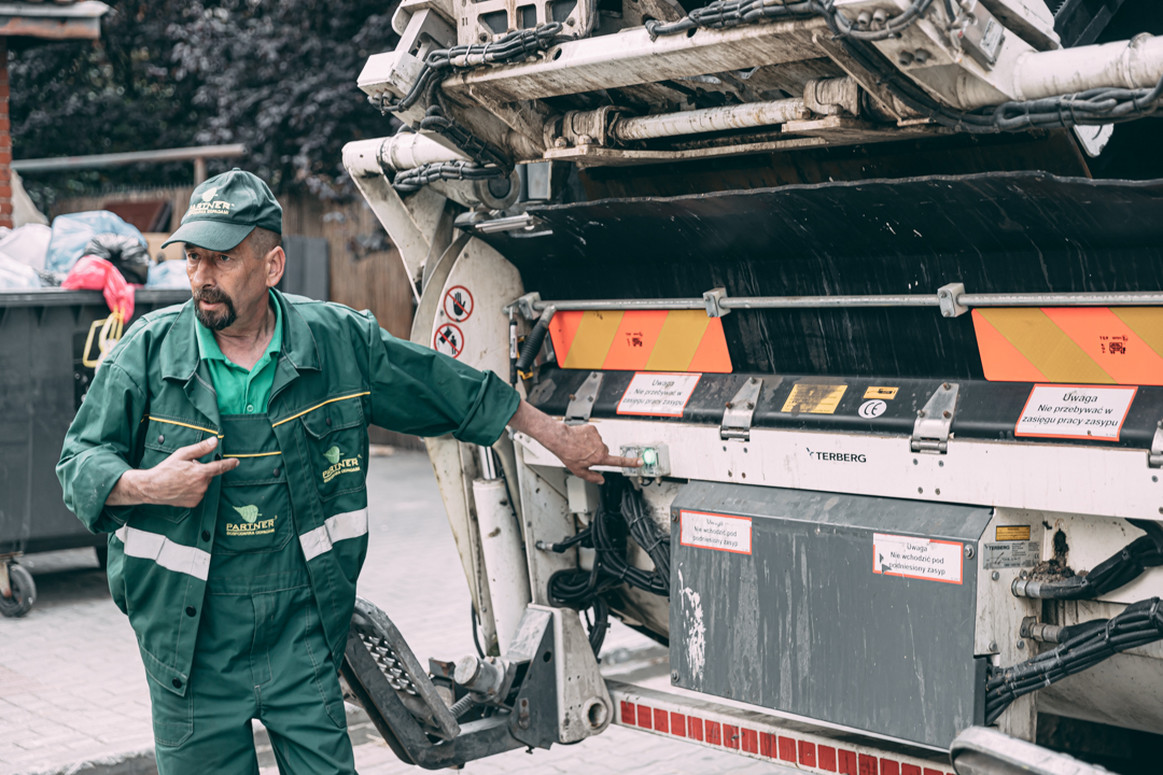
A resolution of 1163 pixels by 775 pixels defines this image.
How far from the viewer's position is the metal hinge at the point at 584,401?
379cm

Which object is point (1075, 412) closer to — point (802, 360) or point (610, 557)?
point (802, 360)

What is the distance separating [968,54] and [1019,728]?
4.70ft

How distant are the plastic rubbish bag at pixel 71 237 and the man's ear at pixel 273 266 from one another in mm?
4334

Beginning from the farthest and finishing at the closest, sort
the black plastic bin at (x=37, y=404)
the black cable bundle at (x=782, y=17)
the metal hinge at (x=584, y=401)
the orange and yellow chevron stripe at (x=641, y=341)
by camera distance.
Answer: the black plastic bin at (x=37, y=404) < the metal hinge at (x=584, y=401) < the orange and yellow chevron stripe at (x=641, y=341) < the black cable bundle at (x=782, y=17)

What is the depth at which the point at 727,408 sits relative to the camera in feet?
11.4

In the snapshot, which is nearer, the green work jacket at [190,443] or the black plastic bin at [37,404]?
the green work jacket at [190,443]

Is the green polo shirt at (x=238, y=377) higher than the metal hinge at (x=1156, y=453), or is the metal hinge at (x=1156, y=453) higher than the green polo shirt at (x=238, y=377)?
the green polo shirt at (x=238, y=377)

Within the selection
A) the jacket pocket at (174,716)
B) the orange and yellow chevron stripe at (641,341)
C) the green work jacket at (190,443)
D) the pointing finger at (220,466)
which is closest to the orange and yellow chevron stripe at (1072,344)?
the orange and yellow chevron stripe at (641,341)

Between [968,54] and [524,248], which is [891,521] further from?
[524,248]

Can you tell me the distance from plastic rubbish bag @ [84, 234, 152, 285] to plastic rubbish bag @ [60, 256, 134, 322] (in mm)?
100

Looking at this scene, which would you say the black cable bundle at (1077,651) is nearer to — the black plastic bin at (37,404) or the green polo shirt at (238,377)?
the green polo shirt at (238,377)

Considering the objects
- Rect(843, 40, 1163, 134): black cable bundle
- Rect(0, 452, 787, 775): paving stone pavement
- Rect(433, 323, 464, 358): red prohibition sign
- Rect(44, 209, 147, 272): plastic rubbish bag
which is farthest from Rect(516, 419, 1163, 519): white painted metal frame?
Rect(44, 209, 147, 272): plastic rubbish bag

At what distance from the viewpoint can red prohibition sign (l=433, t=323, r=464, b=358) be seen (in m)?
3.91

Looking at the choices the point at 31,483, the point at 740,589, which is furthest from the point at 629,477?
the point at 31,483
